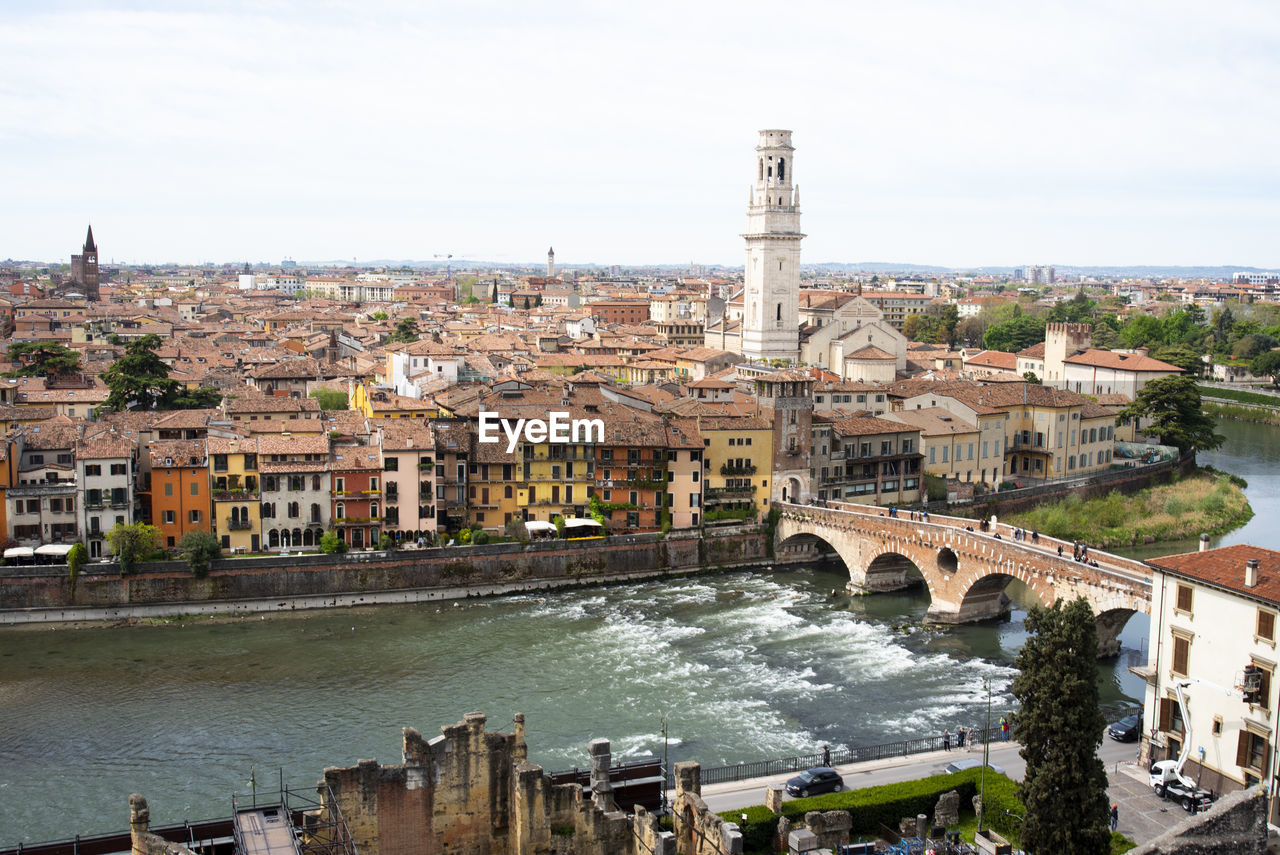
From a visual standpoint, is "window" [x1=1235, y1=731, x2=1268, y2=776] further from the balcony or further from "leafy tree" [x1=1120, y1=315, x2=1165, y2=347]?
"leafy tree" [x1=1120, y1=315, x2=1165, y2=347]

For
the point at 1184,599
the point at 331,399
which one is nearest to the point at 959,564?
the point at 1184,599

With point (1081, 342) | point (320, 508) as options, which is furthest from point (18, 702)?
point (1081, 342)

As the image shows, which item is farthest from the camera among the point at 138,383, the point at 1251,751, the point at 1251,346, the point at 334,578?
the point at 1251,346

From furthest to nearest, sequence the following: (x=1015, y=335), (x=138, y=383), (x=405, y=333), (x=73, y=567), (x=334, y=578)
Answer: (x=1015, y=335) < (x=405, y=333) < (x=138, y=383) < (x=334, y=578) < (x=73, y=567)

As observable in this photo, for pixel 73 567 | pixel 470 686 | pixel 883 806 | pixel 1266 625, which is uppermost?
pixel 1266 625

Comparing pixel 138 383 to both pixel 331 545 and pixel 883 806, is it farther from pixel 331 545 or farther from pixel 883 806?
pixel 883 806

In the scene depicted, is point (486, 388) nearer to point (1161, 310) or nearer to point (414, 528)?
point (414, 528)

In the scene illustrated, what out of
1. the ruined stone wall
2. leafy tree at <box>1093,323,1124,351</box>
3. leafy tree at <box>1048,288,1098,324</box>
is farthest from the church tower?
leafy tree at <box>1048,288,1098,324</box>
